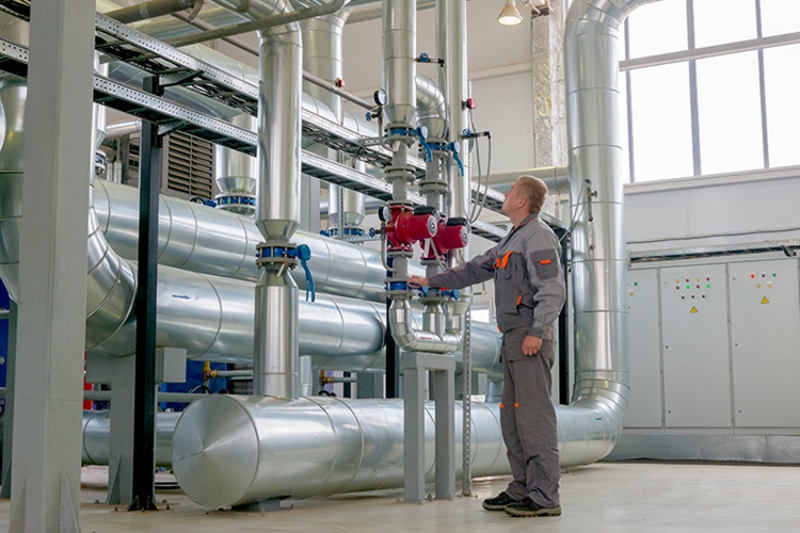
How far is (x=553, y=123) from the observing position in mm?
11602

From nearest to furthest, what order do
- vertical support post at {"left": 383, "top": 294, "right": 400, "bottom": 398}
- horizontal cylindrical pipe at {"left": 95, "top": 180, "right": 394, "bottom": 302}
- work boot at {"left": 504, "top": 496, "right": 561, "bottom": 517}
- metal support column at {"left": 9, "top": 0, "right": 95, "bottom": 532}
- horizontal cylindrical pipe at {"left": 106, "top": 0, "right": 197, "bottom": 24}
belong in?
1. metal support column at {"left": 9, "top": 0, "right": 95, "bottom": 532}
2. work boot at {"left": 504, "top": 496, "right": 561, "bottom": 517}
3. horizontal cylindrical pipe at {"left": 106, "top": 0, "right": 197, "bottom": 24}
4. horizontal cylindrical pipe at {"left": 95, "top": 180, "right": 394, "bottom": 302}
5. vertical support post at {"left": 383, "top": 294, "right": 400, "bottom": 398}

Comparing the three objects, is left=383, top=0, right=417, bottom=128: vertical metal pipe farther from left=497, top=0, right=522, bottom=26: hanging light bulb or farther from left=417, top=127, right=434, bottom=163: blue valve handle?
left=497, top=0, right=522, bottom=26: hanging light bulb

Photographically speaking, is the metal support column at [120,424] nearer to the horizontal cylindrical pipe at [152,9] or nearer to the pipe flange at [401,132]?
the horizontal cylindrical pipe at [152,9]

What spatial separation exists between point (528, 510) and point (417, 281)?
1.24 m

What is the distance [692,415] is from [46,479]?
7.56 metres

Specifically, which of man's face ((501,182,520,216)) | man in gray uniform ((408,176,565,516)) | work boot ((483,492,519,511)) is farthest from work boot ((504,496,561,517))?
man's face ((501,182,520,216))

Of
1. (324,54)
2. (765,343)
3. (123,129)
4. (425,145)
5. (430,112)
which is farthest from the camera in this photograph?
(765,343)

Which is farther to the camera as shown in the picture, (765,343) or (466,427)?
(765,343)

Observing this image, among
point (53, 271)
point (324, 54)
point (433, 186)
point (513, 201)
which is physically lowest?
point (53, 271)

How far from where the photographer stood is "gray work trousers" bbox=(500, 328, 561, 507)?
3980mm

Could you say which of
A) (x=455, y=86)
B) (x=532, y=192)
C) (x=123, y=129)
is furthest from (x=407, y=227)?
(x=123, y=129)

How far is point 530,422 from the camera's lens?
403cm

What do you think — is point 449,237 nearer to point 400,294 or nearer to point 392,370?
point 400,294

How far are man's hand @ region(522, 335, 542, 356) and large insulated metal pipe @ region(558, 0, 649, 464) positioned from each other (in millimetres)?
3821
